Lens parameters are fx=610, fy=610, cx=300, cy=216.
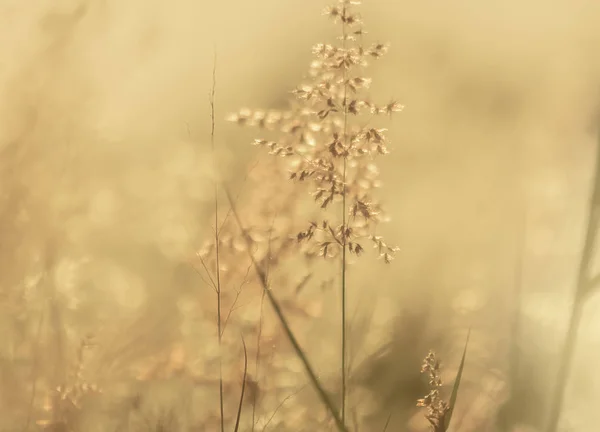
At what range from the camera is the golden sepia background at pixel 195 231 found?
1334mm

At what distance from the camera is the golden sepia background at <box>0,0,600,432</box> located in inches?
52.5

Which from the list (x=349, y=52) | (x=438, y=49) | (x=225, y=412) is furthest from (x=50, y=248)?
(x=438, y=49)

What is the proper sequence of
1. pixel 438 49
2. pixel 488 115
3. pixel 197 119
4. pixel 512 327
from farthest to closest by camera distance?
pixel 438 49
pixel 197 119
pixel 488 115
pixel 512 327

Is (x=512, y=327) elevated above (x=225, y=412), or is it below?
above

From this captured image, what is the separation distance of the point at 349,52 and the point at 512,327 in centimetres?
61

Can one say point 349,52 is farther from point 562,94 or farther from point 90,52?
point 90,52

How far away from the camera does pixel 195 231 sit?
4.92ft

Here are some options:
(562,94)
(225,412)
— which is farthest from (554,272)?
(225,412)

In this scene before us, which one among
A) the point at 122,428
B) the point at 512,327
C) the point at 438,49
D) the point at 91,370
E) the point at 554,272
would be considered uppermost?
the point at 438,49

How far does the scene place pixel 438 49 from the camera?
2.71m

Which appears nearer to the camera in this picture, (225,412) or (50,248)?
(225,412)

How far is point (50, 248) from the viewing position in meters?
1.57

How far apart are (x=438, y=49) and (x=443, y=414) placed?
217 cm

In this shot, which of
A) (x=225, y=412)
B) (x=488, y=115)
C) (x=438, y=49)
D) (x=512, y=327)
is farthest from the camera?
(x=438, y=49)
